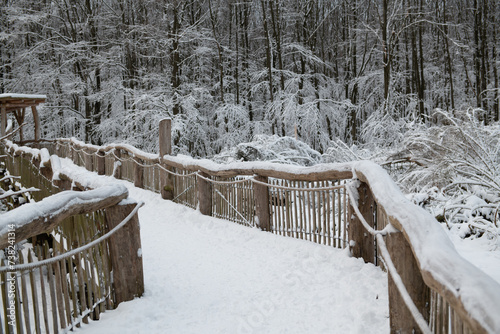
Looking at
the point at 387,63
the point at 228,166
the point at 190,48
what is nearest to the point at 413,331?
the point at 228,166

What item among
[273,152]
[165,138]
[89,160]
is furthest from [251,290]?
[89,160]

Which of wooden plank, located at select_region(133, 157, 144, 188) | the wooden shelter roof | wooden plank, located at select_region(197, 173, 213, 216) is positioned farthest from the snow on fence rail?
the wooden shelter roof

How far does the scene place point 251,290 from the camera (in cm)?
387

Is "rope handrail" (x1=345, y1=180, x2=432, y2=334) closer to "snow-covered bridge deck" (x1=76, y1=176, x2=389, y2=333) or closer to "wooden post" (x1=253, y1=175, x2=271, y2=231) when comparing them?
"snow-covered bridge deck" (x1=76, y1=176, x2=389, y2=333)

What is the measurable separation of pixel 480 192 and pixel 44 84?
945 inches

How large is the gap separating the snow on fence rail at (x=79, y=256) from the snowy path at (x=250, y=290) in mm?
209

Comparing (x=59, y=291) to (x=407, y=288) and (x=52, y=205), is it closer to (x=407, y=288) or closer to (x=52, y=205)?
(x=52, y=205)

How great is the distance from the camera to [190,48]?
1992 centimetres

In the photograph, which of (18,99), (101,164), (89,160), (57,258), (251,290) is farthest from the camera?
(18,99)

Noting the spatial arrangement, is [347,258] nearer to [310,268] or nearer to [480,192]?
[310,268]

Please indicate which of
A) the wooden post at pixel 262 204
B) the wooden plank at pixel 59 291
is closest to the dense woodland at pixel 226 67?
the wooden post at pixel 262 204

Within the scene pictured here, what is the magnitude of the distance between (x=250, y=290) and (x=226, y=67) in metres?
20.0

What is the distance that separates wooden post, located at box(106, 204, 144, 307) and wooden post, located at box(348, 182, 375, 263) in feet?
8.13

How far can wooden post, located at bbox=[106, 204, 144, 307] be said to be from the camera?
3363 millimetres
